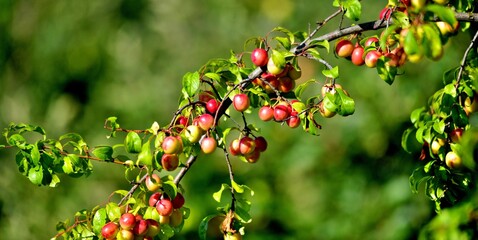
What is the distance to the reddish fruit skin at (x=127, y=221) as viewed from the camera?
4.82 feet

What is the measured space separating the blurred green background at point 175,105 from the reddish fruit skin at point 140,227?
1.55 m

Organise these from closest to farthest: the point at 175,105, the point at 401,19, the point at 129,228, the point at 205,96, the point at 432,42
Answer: the point at 432,42
the point at 401,19
the point at 129,228
the point at 205,96
the point at 175,105

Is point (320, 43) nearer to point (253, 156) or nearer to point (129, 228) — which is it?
point (253, 156)

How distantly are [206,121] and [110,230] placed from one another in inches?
11.1

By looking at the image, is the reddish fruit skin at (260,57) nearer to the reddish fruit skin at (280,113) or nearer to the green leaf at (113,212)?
the reddish fruit skin at (280,113)

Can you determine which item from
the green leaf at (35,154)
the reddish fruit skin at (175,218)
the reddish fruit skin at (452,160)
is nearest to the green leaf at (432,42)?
the reddish fruit skin at (452,160)

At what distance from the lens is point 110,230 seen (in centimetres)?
148

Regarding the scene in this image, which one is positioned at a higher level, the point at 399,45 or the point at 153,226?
the point at 399,45

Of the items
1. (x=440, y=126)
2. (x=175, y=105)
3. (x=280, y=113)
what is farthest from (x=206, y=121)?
(x=175, y=105)

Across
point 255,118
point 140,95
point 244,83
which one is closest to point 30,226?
point 140,95

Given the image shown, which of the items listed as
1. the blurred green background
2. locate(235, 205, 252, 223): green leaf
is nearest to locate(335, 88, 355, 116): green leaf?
locate(235, 205, 252, 223): green leaf

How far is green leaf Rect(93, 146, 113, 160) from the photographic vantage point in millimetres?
1547

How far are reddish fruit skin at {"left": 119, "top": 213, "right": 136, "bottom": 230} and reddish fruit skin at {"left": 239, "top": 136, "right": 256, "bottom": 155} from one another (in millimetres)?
265

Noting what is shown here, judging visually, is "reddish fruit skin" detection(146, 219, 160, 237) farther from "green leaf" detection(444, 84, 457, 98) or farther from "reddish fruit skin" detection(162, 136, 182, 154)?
"green leaf" detection(444, 84, 457, 98)
